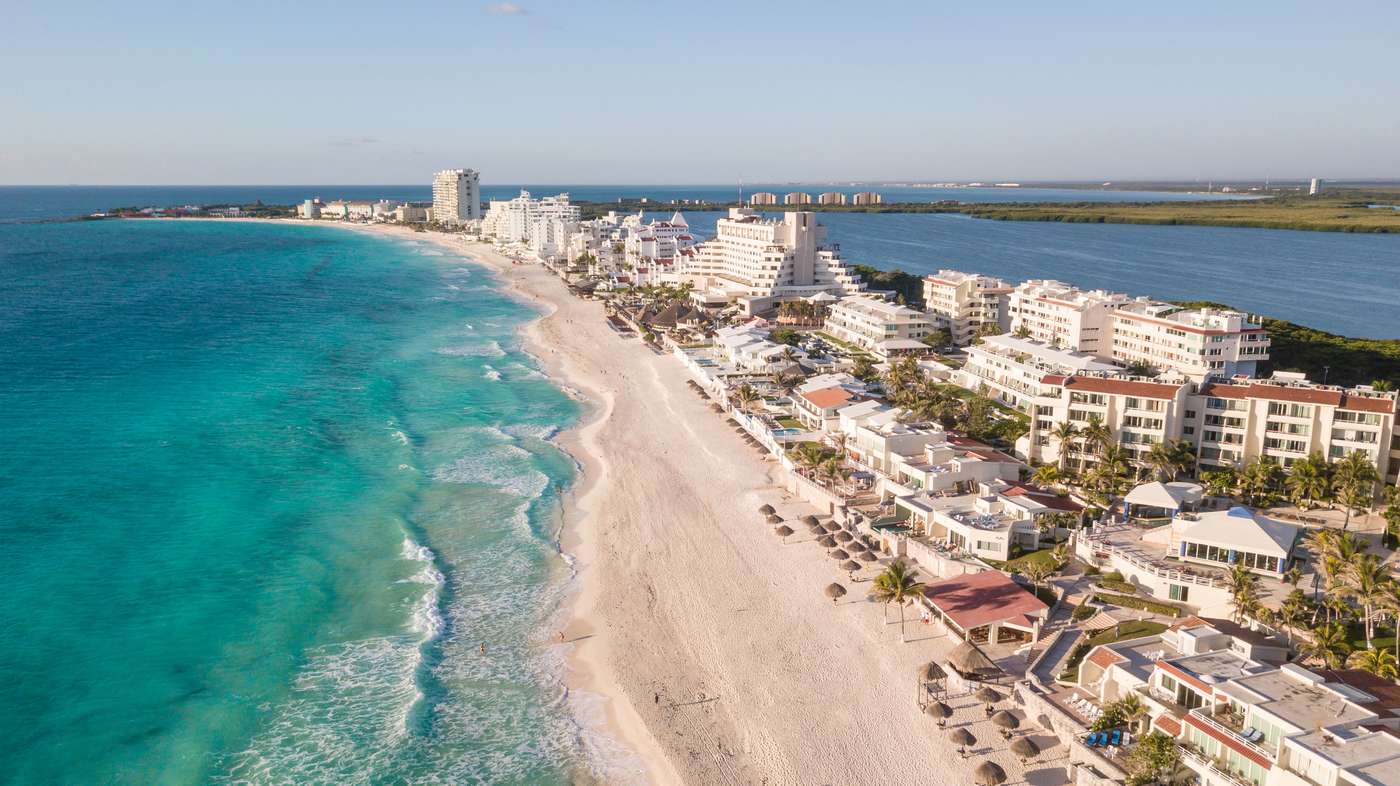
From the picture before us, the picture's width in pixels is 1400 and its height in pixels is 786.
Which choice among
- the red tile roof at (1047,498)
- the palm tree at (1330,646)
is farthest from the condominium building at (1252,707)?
the red tile roof at (1047,498)

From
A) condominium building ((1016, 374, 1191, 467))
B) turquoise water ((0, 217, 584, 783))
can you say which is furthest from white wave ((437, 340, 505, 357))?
condominium building ((1016, 374, 1191, 467))

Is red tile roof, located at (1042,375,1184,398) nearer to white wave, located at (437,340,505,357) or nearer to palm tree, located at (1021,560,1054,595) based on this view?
palm tree, located at (1021,560,1054,595)

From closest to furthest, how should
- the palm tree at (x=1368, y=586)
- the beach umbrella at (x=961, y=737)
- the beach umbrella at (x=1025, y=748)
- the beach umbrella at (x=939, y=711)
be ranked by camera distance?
the beach umbrella at (x=1025, y=748) < the beach umbrella at (x=961, y=737) < the beach umbrella at (x=939, y=711) < the palm tree at (x=1368, y=586)

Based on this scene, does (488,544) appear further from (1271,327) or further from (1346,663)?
(1271,327)

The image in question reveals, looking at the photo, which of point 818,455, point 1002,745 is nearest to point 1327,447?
point 818,455

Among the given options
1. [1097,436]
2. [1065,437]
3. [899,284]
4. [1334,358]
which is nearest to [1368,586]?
[1097,436]

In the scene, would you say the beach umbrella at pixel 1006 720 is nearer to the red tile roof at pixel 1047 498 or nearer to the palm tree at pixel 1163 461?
the red tile roof at pixel 1047 498
